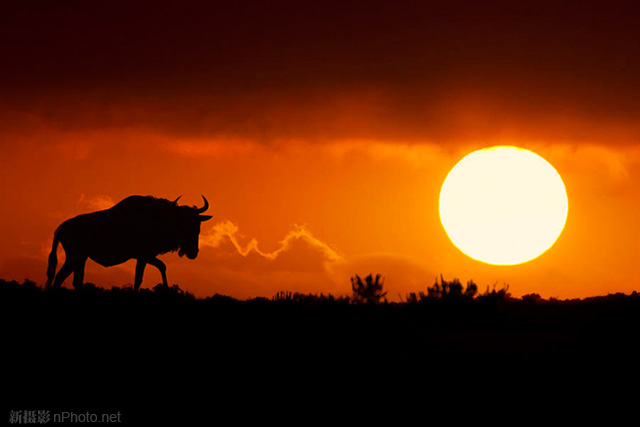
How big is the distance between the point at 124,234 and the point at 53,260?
96.8 inches

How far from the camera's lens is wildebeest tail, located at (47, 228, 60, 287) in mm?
25688

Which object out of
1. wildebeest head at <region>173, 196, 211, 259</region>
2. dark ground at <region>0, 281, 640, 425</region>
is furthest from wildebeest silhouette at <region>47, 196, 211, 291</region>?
dark ground at <region>0, 281, 640, 425</region>

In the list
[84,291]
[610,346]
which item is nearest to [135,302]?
[84,291]

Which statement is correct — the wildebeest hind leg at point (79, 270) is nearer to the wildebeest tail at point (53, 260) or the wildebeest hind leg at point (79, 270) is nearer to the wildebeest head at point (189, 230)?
the wildebeest tail at point (53, 260)

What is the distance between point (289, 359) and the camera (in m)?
14.2

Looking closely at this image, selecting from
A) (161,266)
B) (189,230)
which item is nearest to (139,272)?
(161,266)

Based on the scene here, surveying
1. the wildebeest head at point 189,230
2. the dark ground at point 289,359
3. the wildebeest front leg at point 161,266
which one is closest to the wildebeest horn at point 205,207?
the wildebeest head at point 189,230

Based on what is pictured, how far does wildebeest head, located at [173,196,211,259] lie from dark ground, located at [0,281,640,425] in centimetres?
606

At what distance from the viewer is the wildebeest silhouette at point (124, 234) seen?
82.8 ft

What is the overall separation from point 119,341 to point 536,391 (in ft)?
22.9

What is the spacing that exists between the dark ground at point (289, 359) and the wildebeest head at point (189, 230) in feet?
19.9

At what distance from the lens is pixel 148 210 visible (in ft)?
84.1

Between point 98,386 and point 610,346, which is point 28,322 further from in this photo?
point 610,346

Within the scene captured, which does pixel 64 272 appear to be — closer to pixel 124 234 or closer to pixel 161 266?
pixel 124 234
